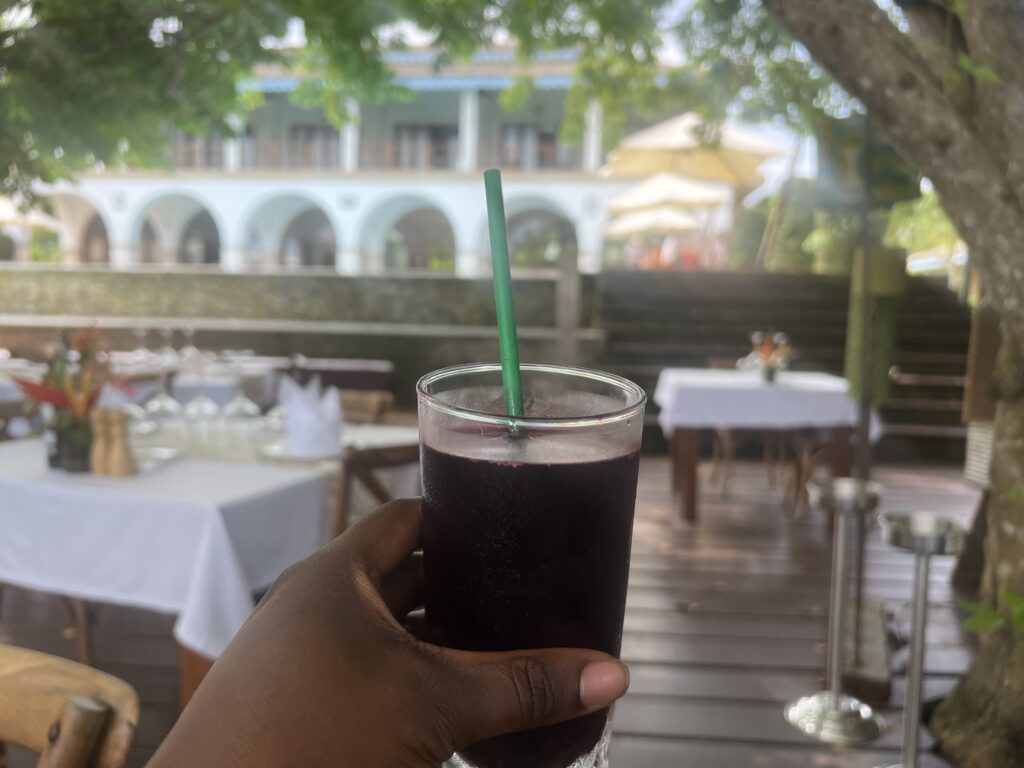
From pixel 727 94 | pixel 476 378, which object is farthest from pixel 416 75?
pixel 476 378

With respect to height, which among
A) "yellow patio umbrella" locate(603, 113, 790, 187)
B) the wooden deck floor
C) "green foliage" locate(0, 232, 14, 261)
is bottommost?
the wooden deck floor

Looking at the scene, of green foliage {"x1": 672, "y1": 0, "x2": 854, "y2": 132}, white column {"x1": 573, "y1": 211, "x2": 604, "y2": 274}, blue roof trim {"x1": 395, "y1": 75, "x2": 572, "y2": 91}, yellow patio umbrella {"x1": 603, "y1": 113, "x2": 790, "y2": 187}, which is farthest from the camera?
white column {"x1": 573, "y1": 211, "x2": 604, "y2": 274}

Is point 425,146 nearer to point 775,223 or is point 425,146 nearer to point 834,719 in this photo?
point 775,223

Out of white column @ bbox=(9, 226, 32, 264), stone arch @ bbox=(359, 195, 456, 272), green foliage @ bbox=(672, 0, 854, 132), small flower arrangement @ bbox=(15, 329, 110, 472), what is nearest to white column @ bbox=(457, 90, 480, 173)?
A: stone arch @ bbox=(359, 195, 456, 272)

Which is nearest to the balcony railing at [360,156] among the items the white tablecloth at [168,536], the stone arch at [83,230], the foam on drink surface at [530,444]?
the stone arch at [83,230]

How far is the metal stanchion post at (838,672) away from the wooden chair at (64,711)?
2118 millimetres

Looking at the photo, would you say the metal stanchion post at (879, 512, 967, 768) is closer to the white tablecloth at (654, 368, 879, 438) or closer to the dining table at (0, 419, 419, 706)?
the dining table at (0, 419, 419, 706)

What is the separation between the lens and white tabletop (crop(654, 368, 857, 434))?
15.0 ft

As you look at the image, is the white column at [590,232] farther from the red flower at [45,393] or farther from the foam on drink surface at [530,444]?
the foam on drink surface at [530,444]

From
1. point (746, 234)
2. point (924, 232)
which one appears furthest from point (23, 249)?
point (924, 232)

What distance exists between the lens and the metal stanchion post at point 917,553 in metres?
1.96

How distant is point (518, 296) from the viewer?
895cm

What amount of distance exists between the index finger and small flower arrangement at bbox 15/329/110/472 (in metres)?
1.83

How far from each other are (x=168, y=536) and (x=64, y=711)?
135cm
